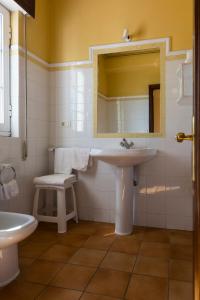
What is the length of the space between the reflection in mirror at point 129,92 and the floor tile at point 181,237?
1.02 m

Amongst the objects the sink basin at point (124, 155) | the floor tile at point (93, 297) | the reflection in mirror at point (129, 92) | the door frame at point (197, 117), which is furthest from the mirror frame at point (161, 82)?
the door frame at point (197, 117)

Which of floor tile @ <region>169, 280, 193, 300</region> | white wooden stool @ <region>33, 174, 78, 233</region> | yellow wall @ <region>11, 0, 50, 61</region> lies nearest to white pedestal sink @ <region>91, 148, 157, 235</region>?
white wooden stool @ <region>33, 174, 78, 233</region>

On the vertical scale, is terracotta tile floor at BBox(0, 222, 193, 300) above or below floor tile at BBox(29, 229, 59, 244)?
below

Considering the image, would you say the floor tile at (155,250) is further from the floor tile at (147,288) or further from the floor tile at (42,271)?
the floor tile at (42,271)

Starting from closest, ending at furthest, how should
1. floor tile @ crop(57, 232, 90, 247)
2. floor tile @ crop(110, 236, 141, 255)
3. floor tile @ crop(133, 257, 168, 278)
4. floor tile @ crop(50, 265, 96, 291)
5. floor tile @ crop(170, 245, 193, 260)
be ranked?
1. floor tile @ crop(50, 265, 96, 291)
2. floor tile @ crop(133, 257, 168, 278)
3. floor tile @ crop(170, 245, 193, 260)
4. floor tile @ crop(110, 236, 141, 255)
5. floor tile @ crop(57, 232, 90, 247)

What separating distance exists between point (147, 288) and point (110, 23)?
2.46 meters

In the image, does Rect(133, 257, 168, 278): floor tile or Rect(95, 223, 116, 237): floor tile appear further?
Rect(95, 223, 116, 237): floor tile

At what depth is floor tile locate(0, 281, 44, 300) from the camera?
1453mm

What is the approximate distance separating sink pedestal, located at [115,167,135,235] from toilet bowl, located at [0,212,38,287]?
1.00 metres

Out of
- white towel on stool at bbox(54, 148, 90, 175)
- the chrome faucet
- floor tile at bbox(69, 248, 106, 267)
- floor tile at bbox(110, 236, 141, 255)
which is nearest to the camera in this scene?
floor tile at bbox(69, 248, 106, 267)

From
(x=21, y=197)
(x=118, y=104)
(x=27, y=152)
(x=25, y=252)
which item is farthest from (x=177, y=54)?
(x=25, y=252)

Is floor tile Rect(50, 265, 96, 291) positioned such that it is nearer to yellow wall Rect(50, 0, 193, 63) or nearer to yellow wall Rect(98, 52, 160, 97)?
yellow wall Rect(98, 52, 160, 97)

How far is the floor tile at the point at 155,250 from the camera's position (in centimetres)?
202

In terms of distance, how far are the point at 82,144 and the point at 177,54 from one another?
4.38ft
